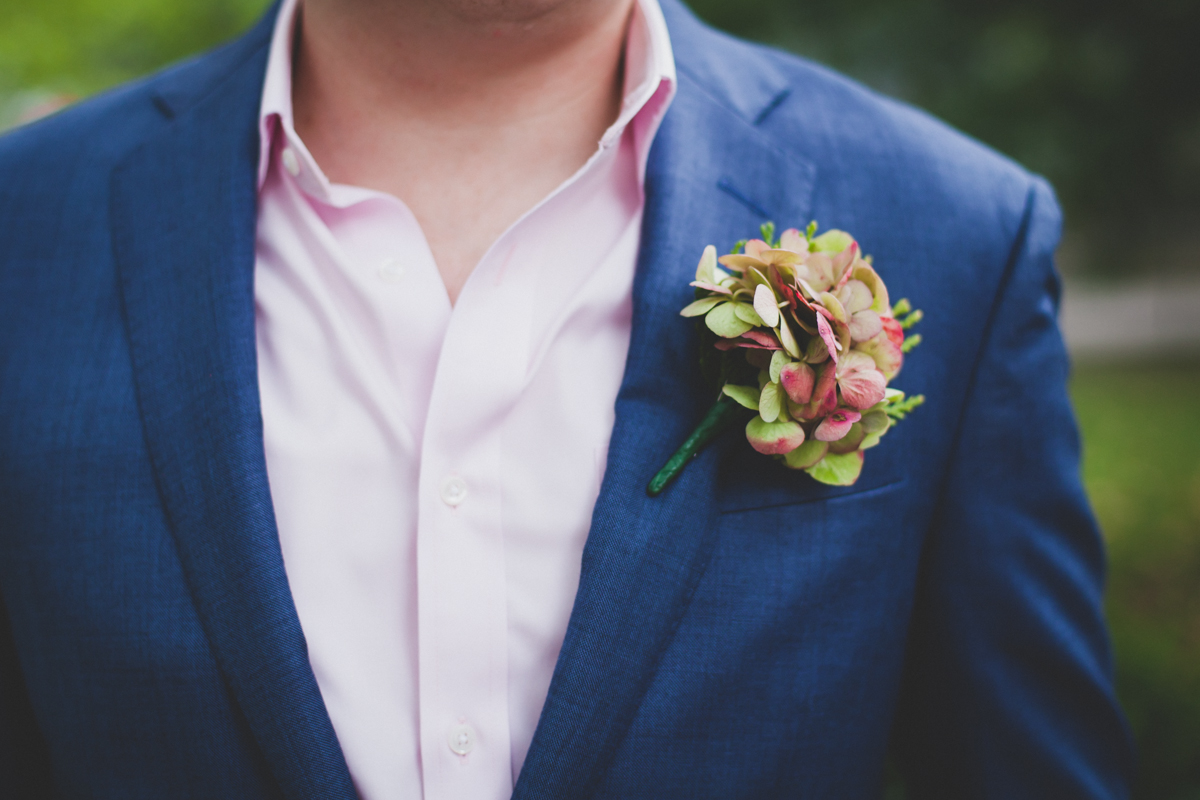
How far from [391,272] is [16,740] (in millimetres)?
1022

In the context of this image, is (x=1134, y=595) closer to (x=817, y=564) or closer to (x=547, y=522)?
(x=817, y=564)

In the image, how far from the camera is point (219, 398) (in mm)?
1277

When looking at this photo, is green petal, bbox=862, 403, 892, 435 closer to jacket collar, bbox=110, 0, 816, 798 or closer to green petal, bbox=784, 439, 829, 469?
green petal, bbox=784, 439, 829, 469

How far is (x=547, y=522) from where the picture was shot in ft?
4.29

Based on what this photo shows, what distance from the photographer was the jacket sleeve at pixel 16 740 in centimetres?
145

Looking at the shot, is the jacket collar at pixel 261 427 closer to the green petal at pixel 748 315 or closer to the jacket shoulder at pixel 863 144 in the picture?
the jacket shoulder at pixel 863 144

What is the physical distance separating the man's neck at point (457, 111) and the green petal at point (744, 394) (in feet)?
1.62

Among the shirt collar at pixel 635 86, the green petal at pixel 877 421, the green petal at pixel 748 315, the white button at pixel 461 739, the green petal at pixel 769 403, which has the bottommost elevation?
the white button at pixel 461 739

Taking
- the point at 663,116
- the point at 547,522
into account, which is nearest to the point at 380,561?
the point at 547,522

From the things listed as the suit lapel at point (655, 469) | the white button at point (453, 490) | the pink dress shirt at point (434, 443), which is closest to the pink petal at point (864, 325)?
the suit lapel at point (655, 469)

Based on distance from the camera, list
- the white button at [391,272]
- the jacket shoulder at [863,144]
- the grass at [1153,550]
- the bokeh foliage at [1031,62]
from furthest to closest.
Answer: the bokeh foliage at [1031,62], the grass at [1153,550], the jacket shoulder at [863,144], the white button at [391,272]

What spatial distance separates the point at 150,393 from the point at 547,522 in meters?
0.63

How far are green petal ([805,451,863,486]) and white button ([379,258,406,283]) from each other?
705 mm

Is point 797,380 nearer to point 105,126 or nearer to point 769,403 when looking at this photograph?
point 769,403
